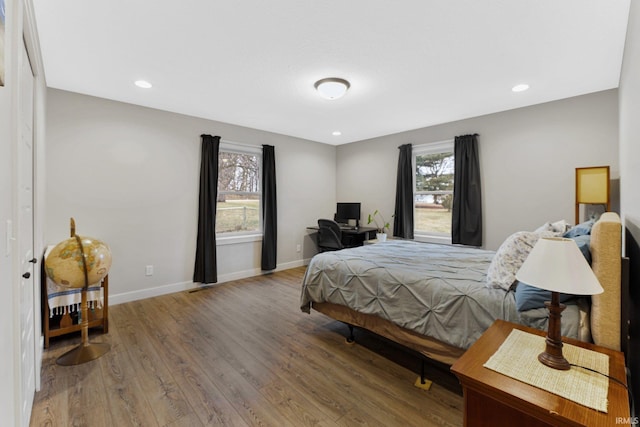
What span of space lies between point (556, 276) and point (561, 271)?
0.03 m

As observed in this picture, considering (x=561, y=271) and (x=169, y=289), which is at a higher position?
(x=561, y=271)

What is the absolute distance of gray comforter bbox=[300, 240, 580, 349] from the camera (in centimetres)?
169

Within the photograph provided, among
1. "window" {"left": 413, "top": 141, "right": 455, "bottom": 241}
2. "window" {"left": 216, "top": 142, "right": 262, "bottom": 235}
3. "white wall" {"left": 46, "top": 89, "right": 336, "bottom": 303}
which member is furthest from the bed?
"window" {"left": 216, "top": 142, "right": 262, "bottom": 235}

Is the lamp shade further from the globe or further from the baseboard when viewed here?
the baseboard

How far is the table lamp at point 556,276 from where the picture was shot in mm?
1052

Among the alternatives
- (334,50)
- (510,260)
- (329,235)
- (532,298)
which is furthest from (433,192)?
(532,298)

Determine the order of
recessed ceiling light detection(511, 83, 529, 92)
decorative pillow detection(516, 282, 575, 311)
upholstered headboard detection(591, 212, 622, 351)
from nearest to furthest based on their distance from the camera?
upholstered headboard detection(591, 212, 622, 351) < decorative pillow detection(516, 282, 575, 311) < recessed ceiling light detection(511, 83, 529, 92)

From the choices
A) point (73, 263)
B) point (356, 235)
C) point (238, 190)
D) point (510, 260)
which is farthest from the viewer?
point (356, 235)

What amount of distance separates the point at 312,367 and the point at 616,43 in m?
3.39

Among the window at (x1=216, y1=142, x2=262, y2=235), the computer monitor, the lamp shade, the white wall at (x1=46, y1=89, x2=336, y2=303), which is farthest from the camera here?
the computer monitor

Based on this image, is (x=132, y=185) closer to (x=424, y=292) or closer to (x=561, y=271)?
(x=424, y=292)

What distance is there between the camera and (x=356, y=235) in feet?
17.0

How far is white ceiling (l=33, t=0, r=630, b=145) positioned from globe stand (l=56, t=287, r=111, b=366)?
1992mm

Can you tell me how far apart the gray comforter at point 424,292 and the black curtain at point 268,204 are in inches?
84.3
